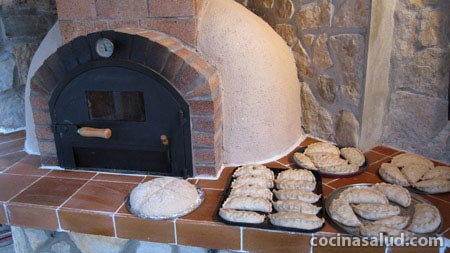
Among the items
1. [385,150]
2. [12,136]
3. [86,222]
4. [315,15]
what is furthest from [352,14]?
[12,136]

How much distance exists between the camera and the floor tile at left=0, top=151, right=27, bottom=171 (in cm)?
164

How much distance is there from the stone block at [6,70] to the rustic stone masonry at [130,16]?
76cm

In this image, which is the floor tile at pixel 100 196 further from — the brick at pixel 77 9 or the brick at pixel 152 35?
the brick at pixel 77 9

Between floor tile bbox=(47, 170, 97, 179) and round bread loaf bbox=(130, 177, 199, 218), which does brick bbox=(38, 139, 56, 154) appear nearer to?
floor tile bbox=(47, 170, 97, 179)

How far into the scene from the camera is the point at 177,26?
1.45m

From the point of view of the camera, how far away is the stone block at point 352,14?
1.42 meters

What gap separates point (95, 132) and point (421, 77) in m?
1.38

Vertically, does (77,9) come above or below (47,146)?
above

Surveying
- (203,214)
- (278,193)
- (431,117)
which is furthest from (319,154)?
(203,214)

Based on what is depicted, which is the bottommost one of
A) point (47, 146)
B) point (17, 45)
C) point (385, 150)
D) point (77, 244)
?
point (77, 244)

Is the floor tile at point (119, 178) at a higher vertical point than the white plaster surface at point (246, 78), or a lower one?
lower

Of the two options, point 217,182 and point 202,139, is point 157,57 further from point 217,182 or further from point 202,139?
point 217,182

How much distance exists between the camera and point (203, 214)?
122 cm

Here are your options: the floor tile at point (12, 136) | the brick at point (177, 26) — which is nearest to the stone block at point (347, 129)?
the brick at point (177, 26)
